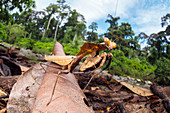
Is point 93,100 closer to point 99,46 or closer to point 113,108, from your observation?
point 113,108

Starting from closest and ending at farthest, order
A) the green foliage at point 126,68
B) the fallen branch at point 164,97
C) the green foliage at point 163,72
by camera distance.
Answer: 1. the fallen branch at point 164,97
2. the green foliage at point 163,72
3. the green foliage at point 126,68

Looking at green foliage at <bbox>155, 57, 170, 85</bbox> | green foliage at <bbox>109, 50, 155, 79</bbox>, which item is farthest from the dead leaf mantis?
green foliage at <bbox>109, 50, 155, 79</bbox>

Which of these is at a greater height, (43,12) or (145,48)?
(43,12)

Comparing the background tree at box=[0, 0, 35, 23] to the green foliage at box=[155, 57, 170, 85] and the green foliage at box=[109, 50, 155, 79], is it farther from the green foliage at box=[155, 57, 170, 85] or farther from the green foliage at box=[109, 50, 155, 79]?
the green foliage at box=[155, 57, 170, 85]

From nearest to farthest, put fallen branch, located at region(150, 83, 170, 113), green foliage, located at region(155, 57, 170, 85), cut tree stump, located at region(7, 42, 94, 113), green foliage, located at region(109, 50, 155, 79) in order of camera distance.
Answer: cut tree stump, located at region(7, 42, 94, 113) → fallen branch, located at region(150, 83, 170, 113) → green foliage, located at region(155, 57, 170, 85) → green foliage, located at region(109, 50, 155, 79)

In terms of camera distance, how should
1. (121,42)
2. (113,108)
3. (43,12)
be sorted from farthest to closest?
(43,12), (121,42), (113,108)

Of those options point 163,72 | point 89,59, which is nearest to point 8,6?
point 89,59

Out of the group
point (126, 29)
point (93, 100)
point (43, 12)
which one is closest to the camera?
point (93, 100)

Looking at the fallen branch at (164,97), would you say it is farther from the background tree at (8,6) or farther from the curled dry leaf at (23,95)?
the background tree at (8,6)

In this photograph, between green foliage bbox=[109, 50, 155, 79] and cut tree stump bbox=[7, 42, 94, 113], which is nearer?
cut tree stump bbox=[7, 42, 94, 113]

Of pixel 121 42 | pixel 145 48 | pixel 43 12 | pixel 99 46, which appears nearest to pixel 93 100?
pixel 99 46

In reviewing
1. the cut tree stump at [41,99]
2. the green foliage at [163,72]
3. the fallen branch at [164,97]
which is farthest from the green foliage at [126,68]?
the cut tree stump at [41,99]
